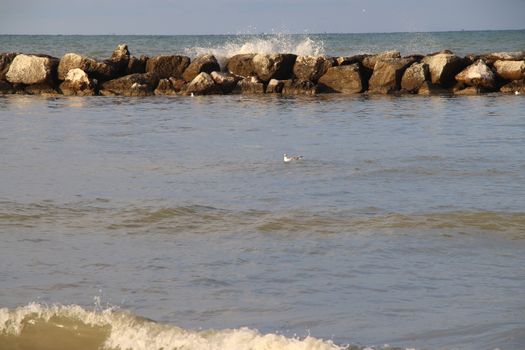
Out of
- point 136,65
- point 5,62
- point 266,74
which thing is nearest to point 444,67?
point 266,74

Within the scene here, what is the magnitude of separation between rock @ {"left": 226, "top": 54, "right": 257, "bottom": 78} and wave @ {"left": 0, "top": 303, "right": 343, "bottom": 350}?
54.0 feet

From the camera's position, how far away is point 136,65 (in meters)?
22.3

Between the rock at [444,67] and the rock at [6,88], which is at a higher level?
the rock at [444,67]

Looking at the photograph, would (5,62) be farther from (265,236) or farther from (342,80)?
(265,236)

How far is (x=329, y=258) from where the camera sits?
6656mm

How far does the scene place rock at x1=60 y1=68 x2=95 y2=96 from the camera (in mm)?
21281

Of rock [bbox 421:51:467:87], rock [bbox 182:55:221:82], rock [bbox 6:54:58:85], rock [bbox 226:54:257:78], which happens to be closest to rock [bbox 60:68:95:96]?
rock [bbox 6:54:58:85]

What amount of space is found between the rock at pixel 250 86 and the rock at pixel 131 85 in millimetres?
1960

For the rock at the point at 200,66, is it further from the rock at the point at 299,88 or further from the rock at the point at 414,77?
the rock at the point at 414,77

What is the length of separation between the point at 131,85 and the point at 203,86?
1680 millimetres

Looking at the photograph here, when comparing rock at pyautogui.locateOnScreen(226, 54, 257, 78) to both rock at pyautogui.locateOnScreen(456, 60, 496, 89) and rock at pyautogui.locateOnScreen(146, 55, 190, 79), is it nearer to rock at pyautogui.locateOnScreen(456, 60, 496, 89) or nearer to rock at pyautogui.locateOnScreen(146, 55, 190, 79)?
rock at pyautogui.locateOnScreen(146, 55, 190, 79)

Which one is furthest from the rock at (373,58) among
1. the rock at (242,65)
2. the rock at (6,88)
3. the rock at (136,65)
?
the rock at (6,88)

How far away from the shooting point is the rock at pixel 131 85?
835 inches

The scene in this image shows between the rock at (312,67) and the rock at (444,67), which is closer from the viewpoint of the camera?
the rock at (444,67)
